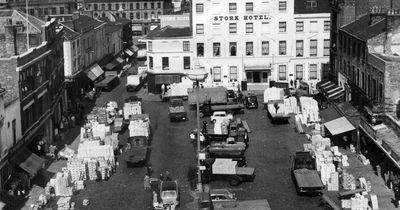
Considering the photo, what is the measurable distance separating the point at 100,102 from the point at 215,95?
18335 millimetres

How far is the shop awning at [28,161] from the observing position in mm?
60281

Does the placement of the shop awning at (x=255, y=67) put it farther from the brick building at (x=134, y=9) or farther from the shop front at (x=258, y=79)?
the brick building at (x=134, y=9)

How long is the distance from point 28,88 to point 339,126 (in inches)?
1142

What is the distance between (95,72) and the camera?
112562 mm

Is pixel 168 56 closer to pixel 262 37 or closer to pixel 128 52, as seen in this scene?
pixel 262 37

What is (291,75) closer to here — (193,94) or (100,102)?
(193,94)

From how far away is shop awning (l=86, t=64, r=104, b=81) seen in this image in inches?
4341

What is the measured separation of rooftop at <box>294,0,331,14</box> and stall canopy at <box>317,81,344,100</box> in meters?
14.0

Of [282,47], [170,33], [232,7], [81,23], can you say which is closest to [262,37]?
[282,47]

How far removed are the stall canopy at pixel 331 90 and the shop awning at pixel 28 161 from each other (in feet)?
113

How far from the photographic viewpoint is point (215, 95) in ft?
291

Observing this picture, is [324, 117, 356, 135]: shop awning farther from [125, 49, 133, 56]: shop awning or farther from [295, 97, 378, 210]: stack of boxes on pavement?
[125, 49, 133, 56]: shop awning

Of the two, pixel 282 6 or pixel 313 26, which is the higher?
pixel 282 6

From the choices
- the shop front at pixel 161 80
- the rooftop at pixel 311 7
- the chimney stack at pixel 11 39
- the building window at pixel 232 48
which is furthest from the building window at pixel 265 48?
the chimney stack at pixel 11 39
